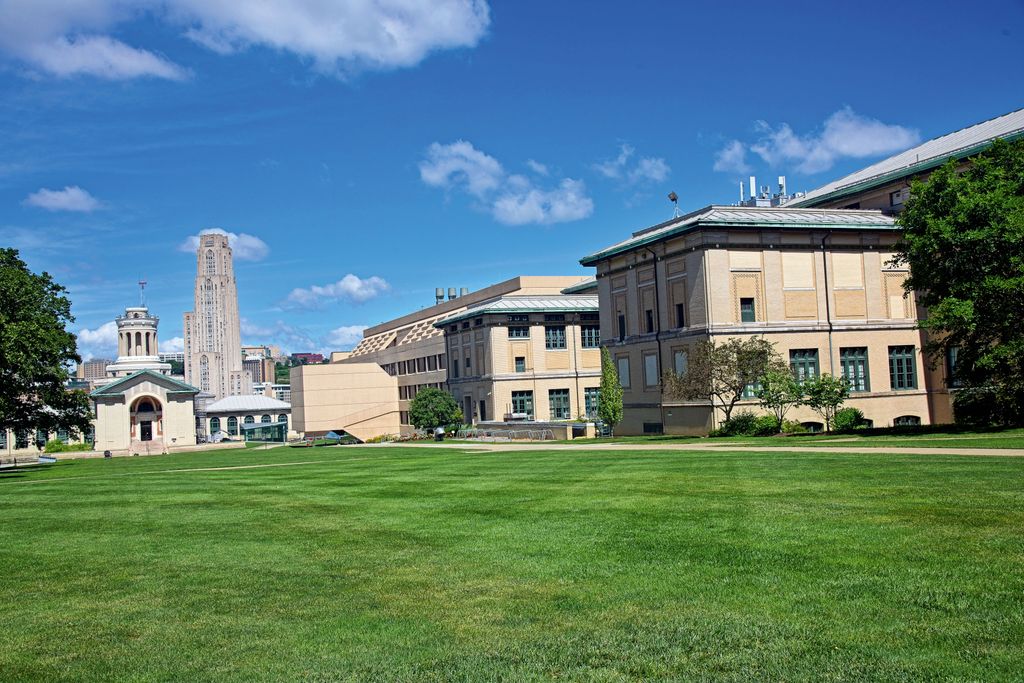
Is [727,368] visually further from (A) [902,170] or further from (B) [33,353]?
(B) [33,353]

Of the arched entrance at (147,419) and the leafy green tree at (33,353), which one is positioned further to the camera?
the arched entrance at (147,419)

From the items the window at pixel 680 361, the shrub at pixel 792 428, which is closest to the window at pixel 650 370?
the window at pixel 680 361

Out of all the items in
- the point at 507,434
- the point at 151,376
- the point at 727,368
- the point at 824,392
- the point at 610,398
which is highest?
the point at 151,376

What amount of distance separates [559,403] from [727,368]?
37916mm

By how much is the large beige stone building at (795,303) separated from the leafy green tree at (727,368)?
296cm

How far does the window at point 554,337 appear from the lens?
8281 cm

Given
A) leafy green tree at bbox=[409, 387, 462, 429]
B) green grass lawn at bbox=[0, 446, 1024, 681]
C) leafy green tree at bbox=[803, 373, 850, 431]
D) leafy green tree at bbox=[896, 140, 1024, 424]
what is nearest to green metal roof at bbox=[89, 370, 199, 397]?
leafy green tree at bbox=[409, 387, 462, 429]

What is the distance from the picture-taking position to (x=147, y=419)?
105 m

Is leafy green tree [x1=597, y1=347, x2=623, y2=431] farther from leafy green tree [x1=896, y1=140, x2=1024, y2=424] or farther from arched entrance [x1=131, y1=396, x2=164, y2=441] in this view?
arched entrance [x1=131, y1=396, x2=164, y2=441]

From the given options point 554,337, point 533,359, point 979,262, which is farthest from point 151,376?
point 979,262

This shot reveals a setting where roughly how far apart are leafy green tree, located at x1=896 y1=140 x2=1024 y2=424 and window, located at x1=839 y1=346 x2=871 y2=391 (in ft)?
43.3

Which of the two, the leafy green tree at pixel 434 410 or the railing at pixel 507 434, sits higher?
the leafy green tree at pixel 434 410

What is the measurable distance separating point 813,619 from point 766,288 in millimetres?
43600

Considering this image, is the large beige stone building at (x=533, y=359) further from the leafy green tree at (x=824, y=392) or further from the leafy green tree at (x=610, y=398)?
the leafy green tree at (x=824, y=392)
